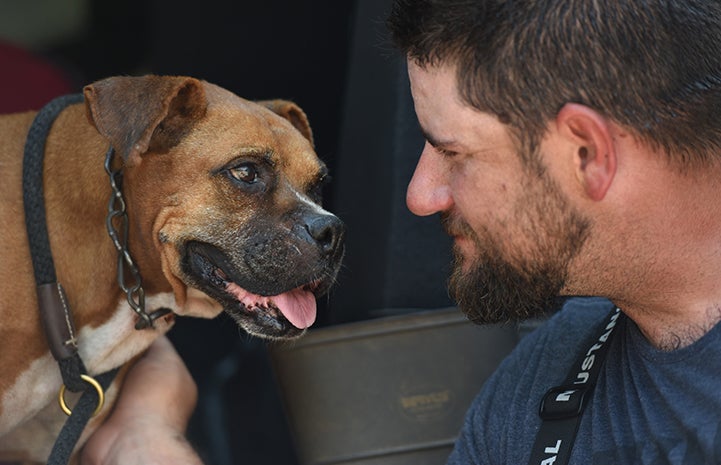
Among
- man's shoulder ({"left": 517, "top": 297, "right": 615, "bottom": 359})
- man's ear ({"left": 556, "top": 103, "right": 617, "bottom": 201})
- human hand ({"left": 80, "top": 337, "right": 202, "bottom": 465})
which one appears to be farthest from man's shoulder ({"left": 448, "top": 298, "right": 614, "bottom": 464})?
human hand ({"left": 80, "top": 337, "right": 202, "bottom": 465})

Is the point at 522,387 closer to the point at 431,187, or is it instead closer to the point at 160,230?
the point at 431,187

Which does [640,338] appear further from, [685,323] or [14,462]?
[14,462]

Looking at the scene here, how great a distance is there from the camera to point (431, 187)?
2.49m

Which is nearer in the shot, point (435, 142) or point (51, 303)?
point (435, 142)

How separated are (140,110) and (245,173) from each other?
35 cm

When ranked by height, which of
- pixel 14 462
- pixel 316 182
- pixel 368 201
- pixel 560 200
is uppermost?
pixel 560 200

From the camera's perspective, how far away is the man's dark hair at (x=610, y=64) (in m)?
2.19

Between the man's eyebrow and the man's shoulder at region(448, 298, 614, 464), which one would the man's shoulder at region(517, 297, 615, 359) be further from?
the man's eyebrow

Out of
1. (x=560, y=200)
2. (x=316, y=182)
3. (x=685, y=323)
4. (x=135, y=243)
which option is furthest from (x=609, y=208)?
(x=135, y=243)

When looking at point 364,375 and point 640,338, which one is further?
point 364,375

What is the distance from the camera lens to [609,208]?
90.0 inches

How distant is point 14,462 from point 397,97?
1.66m

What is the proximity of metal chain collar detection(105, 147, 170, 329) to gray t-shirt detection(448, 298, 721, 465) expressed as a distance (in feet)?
3.01

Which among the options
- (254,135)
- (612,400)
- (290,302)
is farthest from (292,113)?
(612,400)
